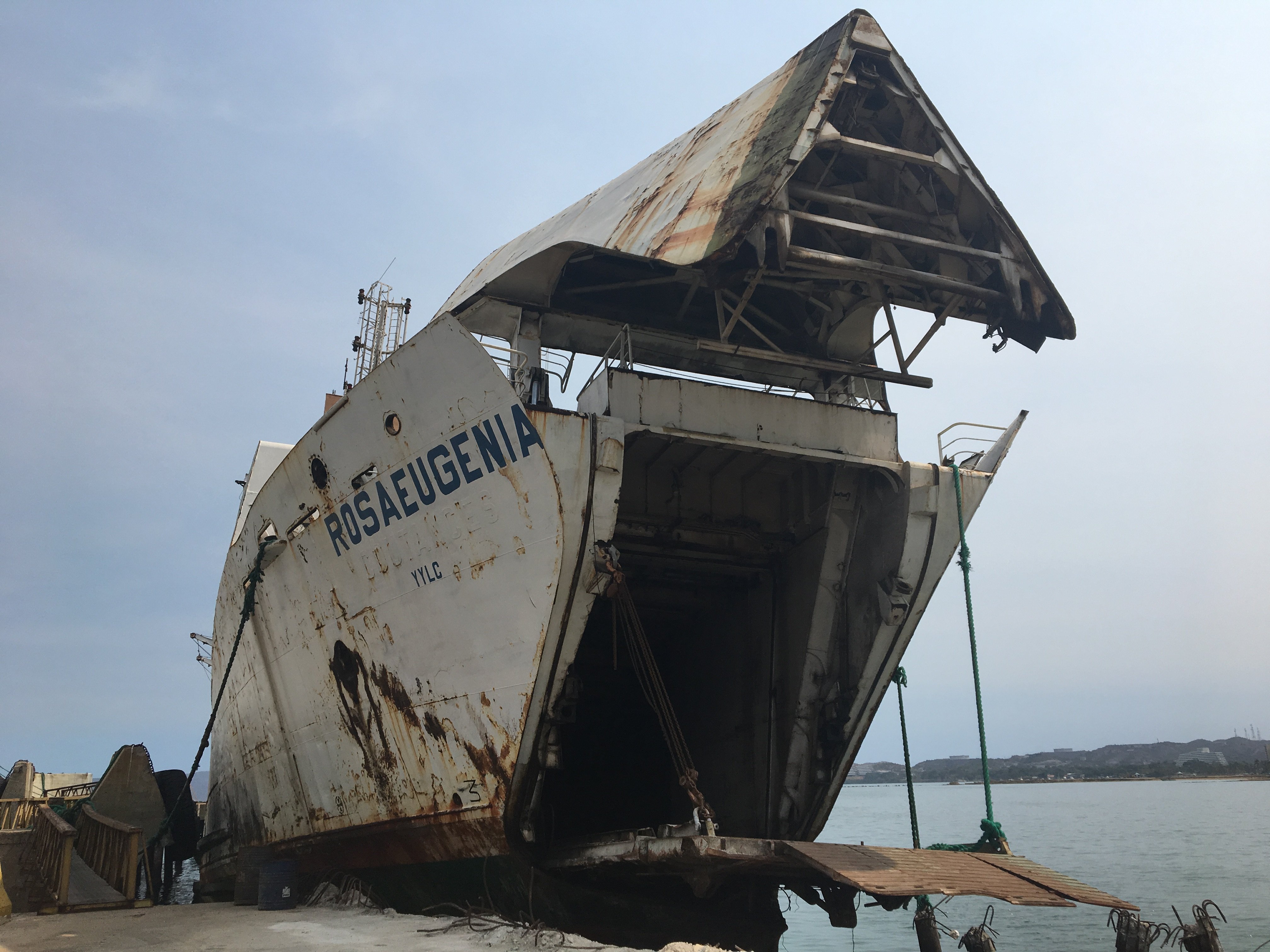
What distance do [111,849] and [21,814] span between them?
6998 millimetres

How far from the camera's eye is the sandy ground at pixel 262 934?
5.64 metres

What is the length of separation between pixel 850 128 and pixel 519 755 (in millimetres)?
6355

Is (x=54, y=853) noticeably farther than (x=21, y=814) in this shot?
No

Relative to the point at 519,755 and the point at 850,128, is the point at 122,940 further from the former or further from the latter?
the point at 850,128

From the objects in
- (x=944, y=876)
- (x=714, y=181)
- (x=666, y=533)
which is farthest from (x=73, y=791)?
(x=944, y=876)

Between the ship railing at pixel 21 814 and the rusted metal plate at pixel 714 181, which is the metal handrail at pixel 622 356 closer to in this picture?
the rusted metal plate at pixel 714 181

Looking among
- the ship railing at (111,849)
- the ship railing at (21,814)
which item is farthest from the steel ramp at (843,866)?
the ship railing at (21,814)

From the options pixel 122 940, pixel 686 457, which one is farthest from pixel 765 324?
pixel 122 940

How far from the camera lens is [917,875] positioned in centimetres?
602

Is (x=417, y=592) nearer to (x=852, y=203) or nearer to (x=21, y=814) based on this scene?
(x=852, y=203)

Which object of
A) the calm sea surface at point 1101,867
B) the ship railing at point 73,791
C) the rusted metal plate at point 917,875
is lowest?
the calm sea surface at point 1101,867

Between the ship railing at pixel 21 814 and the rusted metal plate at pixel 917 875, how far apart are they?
1539 centimetres

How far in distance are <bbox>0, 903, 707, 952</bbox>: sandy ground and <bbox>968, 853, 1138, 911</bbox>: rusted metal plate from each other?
8.70 feet

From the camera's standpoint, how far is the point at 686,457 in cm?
908
